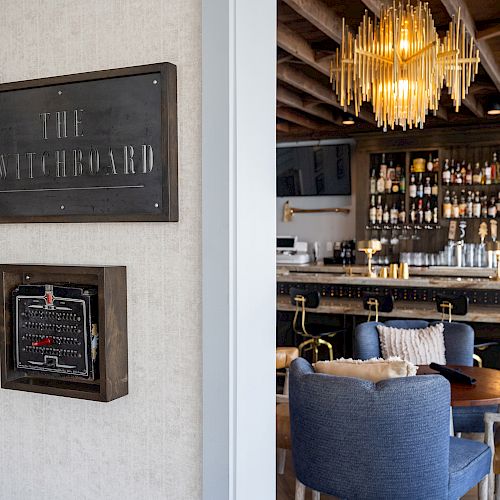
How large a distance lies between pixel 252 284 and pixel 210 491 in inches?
18.1

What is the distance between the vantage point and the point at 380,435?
254 cm

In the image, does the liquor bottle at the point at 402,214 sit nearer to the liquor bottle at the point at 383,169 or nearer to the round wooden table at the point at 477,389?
the liquor bottle at the point at 383,169

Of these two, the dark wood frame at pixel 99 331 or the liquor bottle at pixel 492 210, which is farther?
the liquor bottle at pixel 492 210

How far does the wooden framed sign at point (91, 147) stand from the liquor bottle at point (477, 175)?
7159 millimetres

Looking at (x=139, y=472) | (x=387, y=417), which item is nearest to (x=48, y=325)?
(x=139, y=472)

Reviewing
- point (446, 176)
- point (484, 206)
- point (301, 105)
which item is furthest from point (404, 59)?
point (484, 206)

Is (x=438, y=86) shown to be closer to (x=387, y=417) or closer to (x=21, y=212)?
(x=387, y=417)

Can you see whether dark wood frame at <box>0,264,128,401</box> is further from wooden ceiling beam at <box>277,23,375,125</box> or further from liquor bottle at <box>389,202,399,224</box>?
liquor bottle at <box>389,202,399,224</box>

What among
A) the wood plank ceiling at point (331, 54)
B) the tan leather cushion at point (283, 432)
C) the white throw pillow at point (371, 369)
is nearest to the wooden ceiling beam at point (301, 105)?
the wood plank ceiling at point (331, 54)

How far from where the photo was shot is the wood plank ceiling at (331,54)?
14.1 ft

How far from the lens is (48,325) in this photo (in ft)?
5.20

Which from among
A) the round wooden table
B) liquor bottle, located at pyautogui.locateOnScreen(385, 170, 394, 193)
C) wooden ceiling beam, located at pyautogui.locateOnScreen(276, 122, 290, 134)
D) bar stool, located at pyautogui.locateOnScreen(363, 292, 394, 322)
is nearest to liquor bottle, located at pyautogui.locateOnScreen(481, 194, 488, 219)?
liquor bottle, located at pyautogui.locateOnScreen(385, 170, 394, 193)

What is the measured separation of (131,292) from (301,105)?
5892mm

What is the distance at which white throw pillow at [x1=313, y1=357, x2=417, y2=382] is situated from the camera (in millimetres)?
2822
